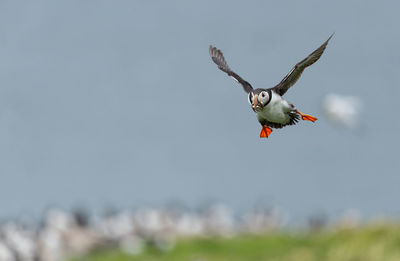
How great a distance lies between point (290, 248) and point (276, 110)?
1103 inches

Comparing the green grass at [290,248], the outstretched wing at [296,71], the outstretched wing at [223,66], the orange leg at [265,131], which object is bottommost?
the orange leg at [265,131]

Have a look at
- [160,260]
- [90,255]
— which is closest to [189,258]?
[160,260]

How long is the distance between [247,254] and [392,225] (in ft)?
35.5

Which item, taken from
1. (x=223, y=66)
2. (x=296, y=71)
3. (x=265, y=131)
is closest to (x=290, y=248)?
(x=223, y=66)

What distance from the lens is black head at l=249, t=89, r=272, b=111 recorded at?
6250mm

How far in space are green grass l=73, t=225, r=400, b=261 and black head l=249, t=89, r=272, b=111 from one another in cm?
2085

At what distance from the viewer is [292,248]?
33.6 meters

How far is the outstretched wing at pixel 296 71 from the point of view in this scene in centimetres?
689

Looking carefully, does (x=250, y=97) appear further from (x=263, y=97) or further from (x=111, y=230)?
(x=111, y=230)

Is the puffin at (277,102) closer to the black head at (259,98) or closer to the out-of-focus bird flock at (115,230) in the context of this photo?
the black head at (259,98)

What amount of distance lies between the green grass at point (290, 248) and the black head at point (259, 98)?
20846mm

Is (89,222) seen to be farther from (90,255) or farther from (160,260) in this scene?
(160,260)

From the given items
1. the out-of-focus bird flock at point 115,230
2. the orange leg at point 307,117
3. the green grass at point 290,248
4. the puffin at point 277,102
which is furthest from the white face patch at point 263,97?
the out-of-focus bird flock at point 115,230

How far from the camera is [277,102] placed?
6516mm
